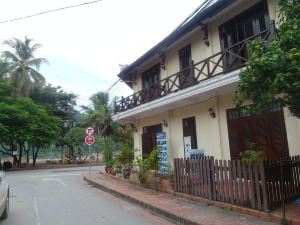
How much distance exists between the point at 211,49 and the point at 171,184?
5781 millimetres

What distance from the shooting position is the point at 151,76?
19922mm

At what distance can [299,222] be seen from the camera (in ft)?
21.1

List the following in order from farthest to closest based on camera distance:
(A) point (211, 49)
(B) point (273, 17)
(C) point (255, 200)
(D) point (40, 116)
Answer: (D) point (40, 116) → (A) point (211, 49) → (B) point (273, 17) → (C) point (255, 200)

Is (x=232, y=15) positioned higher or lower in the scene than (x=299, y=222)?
higher

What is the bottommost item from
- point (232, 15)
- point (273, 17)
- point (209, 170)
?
point (209, 170)

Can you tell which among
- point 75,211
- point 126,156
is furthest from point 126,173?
point 75,211

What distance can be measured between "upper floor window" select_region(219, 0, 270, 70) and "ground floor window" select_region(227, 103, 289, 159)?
1.87 metres

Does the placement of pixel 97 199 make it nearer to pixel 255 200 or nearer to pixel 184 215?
pixel 184 215

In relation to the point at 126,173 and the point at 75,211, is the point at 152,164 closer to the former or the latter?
the point at 126,173

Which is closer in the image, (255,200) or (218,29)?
(255,200)

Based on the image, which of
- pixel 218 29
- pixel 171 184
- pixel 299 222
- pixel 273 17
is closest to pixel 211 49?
pixel 218 29

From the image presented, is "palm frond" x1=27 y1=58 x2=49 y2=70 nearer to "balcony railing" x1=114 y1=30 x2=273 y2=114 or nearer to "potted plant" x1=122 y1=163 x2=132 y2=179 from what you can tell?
"balcony railing" x1=114 y1=30 x2=273 y2=114

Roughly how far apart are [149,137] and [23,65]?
74.7 feet

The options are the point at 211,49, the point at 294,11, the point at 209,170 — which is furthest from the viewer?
the point at 211,49
